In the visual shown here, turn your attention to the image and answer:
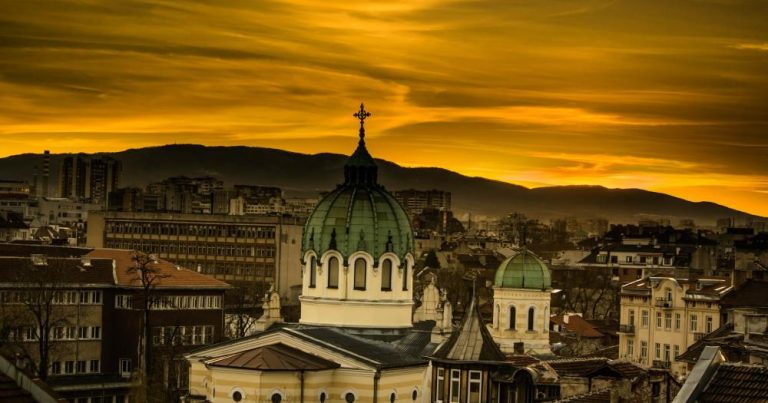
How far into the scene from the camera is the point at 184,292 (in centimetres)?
10894

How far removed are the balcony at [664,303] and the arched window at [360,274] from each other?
125 ft

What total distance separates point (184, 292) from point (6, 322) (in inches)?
545

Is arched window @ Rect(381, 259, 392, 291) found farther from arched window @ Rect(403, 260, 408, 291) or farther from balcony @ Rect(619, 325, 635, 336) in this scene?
balcony @ Rect(619, 325, 635, 336)

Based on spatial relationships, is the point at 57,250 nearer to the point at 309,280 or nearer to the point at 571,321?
the point at 571,321

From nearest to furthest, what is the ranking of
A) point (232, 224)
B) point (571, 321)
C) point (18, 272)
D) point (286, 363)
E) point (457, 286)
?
point (286, 363) → point (18, 272) → point (571, 321) → point (457, 286) → point (232, 224)

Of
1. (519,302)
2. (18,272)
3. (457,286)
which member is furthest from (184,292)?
(457,286)

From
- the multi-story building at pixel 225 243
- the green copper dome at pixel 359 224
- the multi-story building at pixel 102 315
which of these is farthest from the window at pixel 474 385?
the multi-story building at pixel 225 243

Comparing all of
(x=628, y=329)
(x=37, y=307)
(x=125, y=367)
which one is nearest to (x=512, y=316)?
(x=628, y=329)

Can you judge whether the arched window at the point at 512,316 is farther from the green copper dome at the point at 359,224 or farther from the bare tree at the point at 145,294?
the green copper dome at the point at 359,224

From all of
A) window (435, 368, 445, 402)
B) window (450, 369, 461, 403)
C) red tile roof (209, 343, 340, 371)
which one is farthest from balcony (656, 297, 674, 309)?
window (450, 369, 461, 403)

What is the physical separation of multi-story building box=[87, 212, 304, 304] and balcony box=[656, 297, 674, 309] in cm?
6910

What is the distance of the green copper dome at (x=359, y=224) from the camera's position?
72.4 metres

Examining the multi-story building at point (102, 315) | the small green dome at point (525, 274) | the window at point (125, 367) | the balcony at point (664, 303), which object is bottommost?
the window at point (125, 367)

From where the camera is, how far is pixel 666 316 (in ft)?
349
